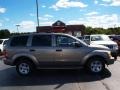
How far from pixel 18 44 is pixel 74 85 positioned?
3809mm

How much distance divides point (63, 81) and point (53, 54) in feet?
5.55

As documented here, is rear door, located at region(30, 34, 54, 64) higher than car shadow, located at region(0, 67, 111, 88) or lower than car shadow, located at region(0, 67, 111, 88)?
higher

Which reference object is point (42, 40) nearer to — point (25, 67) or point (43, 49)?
point (43, 49)

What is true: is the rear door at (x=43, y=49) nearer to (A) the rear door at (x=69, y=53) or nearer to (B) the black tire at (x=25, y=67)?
(A) the rear door at (x=69, y=53)

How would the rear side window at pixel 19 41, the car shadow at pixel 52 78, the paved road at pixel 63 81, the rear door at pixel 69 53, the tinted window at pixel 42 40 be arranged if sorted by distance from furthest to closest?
the rear side window at pixel 19 41
the tinted window at pixel 42 40
the rear door at pixel 69 53
the car shadow at pixel 52 78
the paved road at pixel 63 81

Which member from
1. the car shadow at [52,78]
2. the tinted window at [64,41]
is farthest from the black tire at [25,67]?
the tinted window at [64,41]

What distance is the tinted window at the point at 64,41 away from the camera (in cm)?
1298

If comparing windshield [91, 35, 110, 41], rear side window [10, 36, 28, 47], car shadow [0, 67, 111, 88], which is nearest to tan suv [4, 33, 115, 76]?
rear side window [10, 36, 28, 47]

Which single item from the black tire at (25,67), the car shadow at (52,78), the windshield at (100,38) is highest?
the windshield at (100,38)

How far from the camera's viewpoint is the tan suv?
12906 millimetres

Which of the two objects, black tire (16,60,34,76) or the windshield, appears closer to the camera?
black tire (16,60,34,76)

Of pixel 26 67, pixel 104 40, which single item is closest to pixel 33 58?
pixel 26 67

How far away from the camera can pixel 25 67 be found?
13.3m

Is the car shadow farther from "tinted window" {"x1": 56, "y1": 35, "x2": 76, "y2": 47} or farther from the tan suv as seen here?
"tinted window" {"x1": 56, "y1": 35, "x2": 76, "y2": 47}
